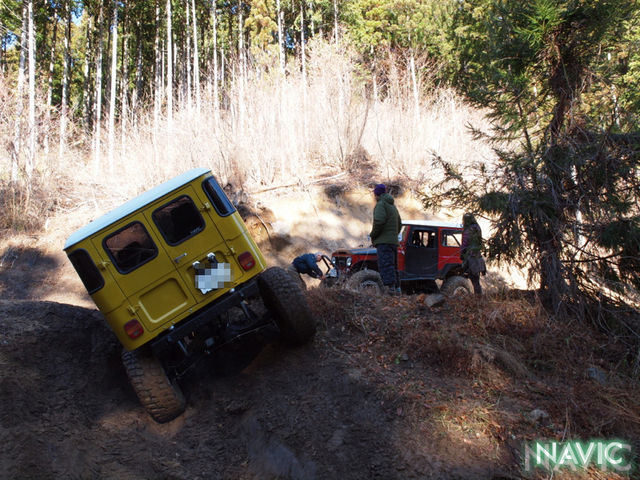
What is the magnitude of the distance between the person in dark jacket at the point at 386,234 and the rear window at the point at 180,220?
332 cm

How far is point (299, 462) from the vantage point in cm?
396

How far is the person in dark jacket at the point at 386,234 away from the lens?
24.8 feet

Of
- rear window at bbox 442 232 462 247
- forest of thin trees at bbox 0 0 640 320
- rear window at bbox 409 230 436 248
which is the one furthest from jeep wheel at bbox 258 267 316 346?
rear window at bbox 442 232 462 247

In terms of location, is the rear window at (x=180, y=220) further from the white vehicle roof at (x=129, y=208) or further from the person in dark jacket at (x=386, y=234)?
the person in dark jacket at (x=386, y=234)

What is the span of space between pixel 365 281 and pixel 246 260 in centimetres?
354

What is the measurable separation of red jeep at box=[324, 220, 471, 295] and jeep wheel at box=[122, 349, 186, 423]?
4.92 m

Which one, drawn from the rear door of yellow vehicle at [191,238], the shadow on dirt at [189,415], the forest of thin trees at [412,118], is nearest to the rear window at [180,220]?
the rear door of yellow vehicle at [191,238]

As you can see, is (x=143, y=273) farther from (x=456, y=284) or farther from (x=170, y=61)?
(x=170, y=61)

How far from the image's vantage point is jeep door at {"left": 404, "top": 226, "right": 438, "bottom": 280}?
9562mm

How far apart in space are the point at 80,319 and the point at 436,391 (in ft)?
14.8

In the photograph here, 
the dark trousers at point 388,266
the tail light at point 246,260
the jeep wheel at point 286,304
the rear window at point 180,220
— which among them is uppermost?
the rear window at point 180,220

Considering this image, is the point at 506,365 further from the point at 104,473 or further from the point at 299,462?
the point at 104,473

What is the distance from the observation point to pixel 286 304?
501cm

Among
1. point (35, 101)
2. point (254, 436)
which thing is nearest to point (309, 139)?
point (35, 101)
